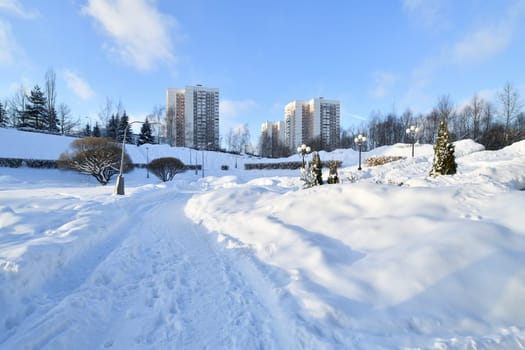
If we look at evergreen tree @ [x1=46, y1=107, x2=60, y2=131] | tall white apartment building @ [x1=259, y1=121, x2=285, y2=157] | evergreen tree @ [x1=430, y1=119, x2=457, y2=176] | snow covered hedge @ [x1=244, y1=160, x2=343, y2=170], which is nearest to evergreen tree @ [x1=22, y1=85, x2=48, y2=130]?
evergreen tree @ [x1=46, y1=107, x2=60, y2=131]

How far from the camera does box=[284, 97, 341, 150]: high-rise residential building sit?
236ft

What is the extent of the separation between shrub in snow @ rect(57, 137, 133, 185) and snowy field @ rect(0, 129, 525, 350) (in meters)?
22.2

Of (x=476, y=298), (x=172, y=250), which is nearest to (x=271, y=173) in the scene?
(x=172, y=250)

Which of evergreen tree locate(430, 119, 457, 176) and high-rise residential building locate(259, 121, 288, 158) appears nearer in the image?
evergreen tree locate(430, 119, 457, 176)

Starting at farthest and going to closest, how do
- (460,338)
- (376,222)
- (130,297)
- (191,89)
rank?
(191,89) < (376,222) < (130,297) < (460,338)

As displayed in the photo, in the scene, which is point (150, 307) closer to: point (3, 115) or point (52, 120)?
point (52, 120)

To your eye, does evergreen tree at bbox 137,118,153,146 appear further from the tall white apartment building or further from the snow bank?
the snow bank

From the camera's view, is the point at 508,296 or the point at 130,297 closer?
the point at 508,296

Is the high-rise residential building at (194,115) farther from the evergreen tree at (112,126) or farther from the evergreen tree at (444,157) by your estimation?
the evergreen tree at (444,157)

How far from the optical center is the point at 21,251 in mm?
3926

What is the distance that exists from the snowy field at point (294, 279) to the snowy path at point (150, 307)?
0.02 meters

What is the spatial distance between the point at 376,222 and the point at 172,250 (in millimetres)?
4668

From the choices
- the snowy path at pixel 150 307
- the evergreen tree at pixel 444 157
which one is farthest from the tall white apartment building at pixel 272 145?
the snowy path at pixel 150 307

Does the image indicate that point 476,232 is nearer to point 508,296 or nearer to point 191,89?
point 508,296
